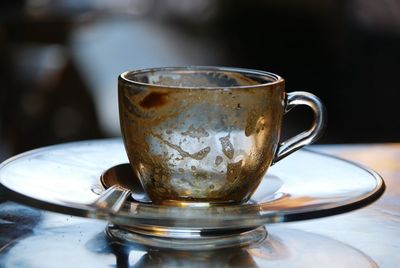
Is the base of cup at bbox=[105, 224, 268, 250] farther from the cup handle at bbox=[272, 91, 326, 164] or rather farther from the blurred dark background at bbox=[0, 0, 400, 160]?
the blurred dark background at bbox=[0, 0, 400, 160]

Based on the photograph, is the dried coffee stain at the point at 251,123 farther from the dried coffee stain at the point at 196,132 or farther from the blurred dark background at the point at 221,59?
the blurred dark background at the point at 221,59

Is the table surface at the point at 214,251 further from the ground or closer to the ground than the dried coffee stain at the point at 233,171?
closer to the ground

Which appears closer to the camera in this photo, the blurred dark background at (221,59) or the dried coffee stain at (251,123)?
the dried coffee stain at (251,123)

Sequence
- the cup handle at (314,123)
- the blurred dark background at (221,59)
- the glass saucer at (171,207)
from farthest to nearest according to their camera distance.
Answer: the blurred dark background at (221,59), the cup handle at (314,123), the glass saucer at (171,207)

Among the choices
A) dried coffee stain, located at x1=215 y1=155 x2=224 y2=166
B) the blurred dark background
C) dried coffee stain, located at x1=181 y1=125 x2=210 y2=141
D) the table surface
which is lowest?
the blurred dark background

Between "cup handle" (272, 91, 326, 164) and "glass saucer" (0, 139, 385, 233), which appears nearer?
"glass saucer" (0, 139, 385, 233)

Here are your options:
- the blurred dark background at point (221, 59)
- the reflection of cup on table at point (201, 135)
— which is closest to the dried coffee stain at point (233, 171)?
the reflection of cup on table at point (201, 135)

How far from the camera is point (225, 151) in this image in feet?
1.76

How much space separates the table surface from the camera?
49 centimetres

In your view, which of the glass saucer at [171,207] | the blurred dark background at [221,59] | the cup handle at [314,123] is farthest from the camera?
the blurred dark background at [221,59]

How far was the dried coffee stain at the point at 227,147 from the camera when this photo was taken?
0.53m

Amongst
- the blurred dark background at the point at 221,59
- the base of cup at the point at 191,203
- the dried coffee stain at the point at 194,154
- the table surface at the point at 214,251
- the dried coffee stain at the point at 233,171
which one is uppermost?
the dried coffee stain at the point at 194,154

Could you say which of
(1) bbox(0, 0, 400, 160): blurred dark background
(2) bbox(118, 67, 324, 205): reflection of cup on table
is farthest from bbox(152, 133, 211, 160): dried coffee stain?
(1) bbox(0, 0, 400, 160): blurred dark background

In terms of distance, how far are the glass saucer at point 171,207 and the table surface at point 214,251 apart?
0.02 meters
